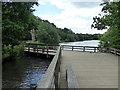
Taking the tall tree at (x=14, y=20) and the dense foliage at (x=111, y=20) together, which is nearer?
the tall tree at (x=14, y=20)

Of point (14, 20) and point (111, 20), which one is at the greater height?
point (111, 20)

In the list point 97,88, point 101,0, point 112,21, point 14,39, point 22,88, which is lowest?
point 22,88

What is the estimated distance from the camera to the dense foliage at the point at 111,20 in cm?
1070

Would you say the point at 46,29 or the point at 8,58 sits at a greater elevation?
the point at 46,29

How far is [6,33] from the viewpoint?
873cm

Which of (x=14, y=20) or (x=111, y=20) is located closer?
(x=14, y=20)

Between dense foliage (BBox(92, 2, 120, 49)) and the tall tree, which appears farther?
dense foliage (BBox(92, 2, 120, 49))

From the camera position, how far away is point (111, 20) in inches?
447

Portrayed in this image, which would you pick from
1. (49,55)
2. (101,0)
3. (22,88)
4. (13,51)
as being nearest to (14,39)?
(22,88)

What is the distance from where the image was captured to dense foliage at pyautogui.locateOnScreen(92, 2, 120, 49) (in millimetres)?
10695

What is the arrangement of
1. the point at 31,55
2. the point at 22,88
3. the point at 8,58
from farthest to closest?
the point at 31,55 < the point at 8,58 < the point at 22,88

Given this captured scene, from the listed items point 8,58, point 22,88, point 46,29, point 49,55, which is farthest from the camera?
point 46,29

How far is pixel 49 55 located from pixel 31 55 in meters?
3.51

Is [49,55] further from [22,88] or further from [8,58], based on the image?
[22,88]
